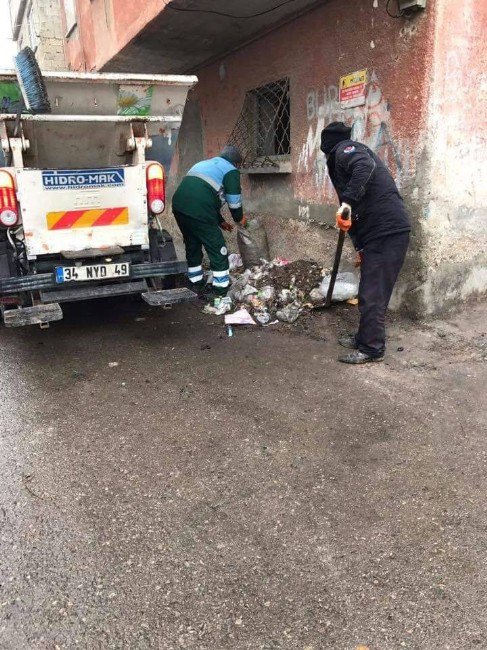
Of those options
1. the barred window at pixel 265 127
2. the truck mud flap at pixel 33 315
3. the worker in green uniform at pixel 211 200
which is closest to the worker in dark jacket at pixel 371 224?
the worker in green uniform at pixel 211 200

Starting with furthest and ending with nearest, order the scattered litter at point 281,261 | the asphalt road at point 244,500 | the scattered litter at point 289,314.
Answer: the scattered litter at point 281,261
the scattered litter at point 289,314
the asphalt road at point 244,500

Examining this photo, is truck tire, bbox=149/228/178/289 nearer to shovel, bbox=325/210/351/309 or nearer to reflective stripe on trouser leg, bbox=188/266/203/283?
reflective stripe on trouser leg, bbox=188/266/203/283

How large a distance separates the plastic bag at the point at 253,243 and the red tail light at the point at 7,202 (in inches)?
115

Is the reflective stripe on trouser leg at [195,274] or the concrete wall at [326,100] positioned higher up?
the concrete wall at [326,100]

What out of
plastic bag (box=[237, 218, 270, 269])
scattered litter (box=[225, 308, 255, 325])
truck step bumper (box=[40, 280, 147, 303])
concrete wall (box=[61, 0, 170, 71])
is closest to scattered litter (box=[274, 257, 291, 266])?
plastic bag (box=[237, 218, 270, 269])

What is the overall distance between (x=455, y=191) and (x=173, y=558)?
3855mm

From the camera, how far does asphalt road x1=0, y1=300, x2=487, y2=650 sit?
5.85ft

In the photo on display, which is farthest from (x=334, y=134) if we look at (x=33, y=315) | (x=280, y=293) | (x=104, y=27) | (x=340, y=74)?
(x=104, y=27)

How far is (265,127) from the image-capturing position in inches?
264

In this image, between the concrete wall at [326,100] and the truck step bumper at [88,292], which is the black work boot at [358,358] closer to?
the concrete wall at [326,100]

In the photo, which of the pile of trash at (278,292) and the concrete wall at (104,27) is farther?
the concrete wall at (104,27)

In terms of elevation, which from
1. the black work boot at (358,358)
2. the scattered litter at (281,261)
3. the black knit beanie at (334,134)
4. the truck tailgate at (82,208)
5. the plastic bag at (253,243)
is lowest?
the black work boot at (358,358)

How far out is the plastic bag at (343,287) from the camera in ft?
16.3

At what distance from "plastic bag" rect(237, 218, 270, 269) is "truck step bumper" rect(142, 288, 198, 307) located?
1.99 meters
